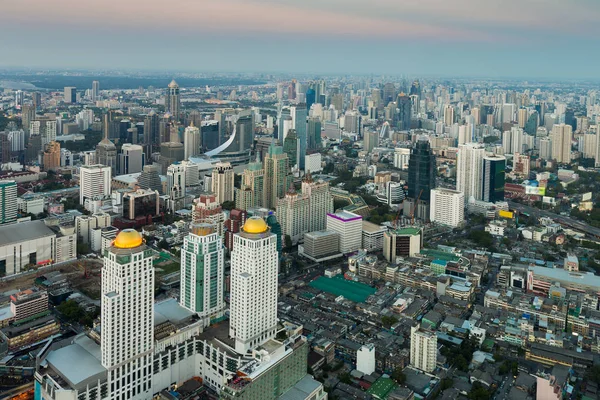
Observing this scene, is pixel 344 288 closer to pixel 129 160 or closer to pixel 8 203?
pixel 8 203

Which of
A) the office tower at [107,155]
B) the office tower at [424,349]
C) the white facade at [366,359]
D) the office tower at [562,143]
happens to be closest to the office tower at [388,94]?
the office tower at [562,143]

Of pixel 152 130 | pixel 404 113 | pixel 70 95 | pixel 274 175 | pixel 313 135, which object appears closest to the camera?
pixel 274 175

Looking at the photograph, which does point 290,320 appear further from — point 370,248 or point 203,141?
point 203,141

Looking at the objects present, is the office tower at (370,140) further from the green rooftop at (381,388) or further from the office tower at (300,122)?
the green rooftop at (381,388)

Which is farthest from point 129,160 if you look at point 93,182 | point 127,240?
point 127,240

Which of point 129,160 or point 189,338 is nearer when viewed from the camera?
point 189,338

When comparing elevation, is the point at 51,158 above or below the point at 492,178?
above
